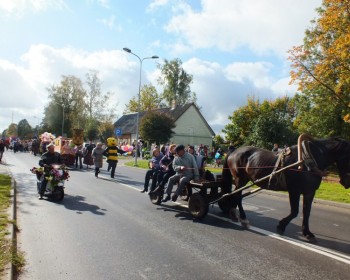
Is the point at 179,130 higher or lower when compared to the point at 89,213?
higher

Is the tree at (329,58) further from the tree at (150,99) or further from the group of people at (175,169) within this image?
the tree at (150,99)

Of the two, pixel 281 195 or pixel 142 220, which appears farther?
pixel 281 195

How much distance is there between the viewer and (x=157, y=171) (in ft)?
36.4

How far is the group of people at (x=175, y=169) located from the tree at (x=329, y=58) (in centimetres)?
1224

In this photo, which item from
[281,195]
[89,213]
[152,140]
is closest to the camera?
[89,213]

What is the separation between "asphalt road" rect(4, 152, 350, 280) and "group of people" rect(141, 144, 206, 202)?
65cm

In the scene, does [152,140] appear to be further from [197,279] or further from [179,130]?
[197,279]

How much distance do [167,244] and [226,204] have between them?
2.92 metres

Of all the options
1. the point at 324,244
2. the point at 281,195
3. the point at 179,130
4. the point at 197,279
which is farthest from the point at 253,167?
the point at 179,130

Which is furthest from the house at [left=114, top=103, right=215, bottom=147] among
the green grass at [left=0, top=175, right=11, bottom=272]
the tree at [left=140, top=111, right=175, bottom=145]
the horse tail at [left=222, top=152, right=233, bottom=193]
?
the horse tail at [left=222, top=152, right=233, bottom=193]

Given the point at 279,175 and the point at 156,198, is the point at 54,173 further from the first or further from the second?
the point at 279,175

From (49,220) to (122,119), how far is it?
6409 centimetres

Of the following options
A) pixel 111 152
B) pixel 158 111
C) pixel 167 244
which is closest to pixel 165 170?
pixel 167 244

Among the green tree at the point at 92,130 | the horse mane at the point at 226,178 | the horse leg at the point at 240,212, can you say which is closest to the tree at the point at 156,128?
the green tree at the point at 92,130
